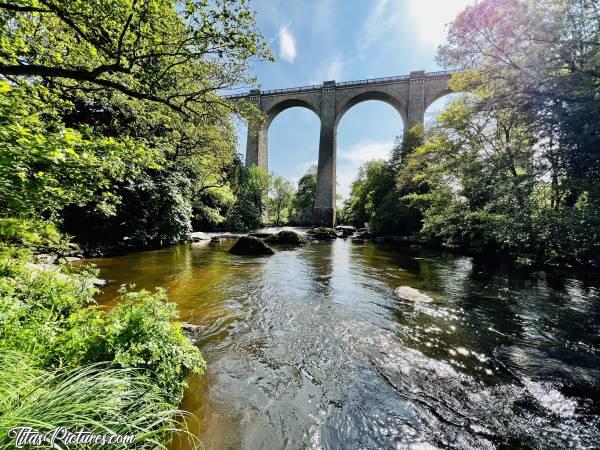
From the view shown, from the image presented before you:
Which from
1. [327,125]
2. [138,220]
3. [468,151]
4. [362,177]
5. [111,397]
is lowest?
[111,397]

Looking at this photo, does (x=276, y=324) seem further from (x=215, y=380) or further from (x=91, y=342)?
(x=91, y=342)

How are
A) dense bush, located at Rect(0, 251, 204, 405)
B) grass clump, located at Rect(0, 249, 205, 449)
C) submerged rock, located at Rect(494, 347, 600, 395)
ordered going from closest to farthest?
1. grass clump, located at Rect(0, 249, 205, 449)
2. dense bush, located at Rect(0, 251, 204, 405)
3. submerged rock, located at Rect(494, 347, 600, 395)

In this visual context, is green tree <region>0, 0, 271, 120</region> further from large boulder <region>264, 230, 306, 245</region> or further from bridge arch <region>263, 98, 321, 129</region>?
bridge arch <region>263, 98, 321, 129</region>

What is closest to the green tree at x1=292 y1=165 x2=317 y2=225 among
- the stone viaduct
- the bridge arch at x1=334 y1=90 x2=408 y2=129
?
the stone viaduct

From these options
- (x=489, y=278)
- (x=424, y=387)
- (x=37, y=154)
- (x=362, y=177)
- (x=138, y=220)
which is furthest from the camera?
(x=362, y=177)

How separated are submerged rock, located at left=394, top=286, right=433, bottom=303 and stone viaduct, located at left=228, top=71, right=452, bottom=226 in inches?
965

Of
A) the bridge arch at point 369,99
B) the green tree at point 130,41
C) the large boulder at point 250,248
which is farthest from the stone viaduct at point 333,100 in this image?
the green tree at point 130,41

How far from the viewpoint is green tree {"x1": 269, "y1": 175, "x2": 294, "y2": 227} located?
44.2 m

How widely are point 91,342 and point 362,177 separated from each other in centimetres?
3617

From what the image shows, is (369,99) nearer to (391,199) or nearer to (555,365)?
(391,199)

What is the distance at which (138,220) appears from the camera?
10.2 metres

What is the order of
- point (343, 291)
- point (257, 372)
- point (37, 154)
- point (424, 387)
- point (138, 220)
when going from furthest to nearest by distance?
point (138, 220), point (343, 291), point (257, 372), point (424, 387), point (37, 154)

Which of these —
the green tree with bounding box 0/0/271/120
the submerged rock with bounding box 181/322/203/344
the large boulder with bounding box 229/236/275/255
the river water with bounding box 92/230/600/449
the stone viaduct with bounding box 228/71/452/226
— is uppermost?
the stone viaduct with bounding box 228/71/452/226

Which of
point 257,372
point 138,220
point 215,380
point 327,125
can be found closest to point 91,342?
point 215,380
